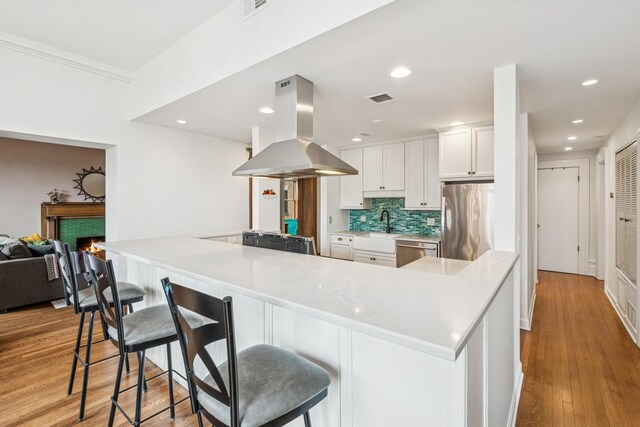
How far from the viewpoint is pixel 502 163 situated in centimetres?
214

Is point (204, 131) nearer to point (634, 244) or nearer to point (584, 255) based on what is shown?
point (634, 244)

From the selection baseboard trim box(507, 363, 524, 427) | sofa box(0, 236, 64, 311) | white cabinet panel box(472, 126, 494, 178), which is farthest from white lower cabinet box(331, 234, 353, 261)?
sofa box(0, 236, 64, 311)

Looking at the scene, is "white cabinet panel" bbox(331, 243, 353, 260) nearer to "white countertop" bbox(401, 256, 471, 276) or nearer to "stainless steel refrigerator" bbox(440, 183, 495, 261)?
"stainless steel refrigerator" bbox(440, 183, 495, 261)

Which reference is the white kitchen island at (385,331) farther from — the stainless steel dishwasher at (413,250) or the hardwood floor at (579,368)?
the stainless steel dishwasher at (413,250)

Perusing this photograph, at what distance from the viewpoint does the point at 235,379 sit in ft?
3.01

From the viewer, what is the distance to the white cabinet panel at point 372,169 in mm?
4793

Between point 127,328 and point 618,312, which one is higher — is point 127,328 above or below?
above

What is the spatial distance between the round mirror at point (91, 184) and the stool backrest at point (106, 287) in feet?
19.3

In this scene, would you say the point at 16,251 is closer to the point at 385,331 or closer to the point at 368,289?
the point at 368,289

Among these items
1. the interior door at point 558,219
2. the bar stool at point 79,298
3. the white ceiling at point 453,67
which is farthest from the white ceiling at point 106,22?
the interior door at point 558,219

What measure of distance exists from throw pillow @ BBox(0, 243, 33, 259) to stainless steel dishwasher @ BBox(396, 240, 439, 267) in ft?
15.8

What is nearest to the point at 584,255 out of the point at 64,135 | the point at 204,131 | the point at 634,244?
the point at 634,244

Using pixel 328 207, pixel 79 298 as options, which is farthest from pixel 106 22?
pixel 328 207

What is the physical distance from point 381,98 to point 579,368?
2833 mm
